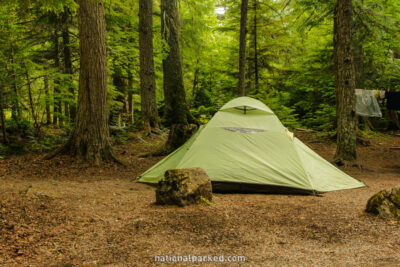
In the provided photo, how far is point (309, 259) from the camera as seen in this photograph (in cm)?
248

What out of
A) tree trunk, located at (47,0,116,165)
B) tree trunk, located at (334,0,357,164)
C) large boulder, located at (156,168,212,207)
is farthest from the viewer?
tree trunk, located at (334,0,357,164)

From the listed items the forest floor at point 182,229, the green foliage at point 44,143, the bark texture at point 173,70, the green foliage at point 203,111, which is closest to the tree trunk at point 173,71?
the bark texture at point 173,70

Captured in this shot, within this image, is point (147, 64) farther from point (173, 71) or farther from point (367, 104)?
point (367, 104)

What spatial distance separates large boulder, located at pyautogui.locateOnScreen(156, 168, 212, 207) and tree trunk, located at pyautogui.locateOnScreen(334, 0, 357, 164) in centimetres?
498

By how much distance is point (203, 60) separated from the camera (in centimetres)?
1587

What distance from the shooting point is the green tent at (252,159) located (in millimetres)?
4863

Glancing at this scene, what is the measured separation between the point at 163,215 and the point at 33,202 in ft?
5.76

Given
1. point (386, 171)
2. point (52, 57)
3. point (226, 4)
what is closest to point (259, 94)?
point (226, 4)

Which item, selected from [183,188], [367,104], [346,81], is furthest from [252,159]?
[367,104]

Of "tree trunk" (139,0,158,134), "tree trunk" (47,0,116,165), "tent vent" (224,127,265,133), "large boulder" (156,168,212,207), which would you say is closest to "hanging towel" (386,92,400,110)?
"tent vent" (224,127,265,133)

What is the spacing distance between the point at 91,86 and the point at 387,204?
608 cm

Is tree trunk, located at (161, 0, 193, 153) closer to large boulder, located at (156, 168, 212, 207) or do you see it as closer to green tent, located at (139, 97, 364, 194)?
green tent, located at (139, 97, 364, 194)

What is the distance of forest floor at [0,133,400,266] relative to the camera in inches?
98.3

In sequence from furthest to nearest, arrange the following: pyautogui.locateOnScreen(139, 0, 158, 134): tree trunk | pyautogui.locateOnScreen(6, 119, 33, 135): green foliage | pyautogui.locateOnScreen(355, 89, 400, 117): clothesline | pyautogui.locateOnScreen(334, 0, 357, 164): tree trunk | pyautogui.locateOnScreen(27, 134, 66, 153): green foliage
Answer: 1. pyautogui.locateOnScreen(355, 89, 400, 117): clothesline
2. pyautogui.locateOnScreen(139, 0, 158, 134): tree trunk
3. pyautogui.locateOnScreen(6, 119, 33, 135): green foliage
4. pyautogui.locateOnScreen(27, 134, 66, 153): green foliage
5. pyautogui.locateOnScreen(334, 0, 357, 164): tree trunk
